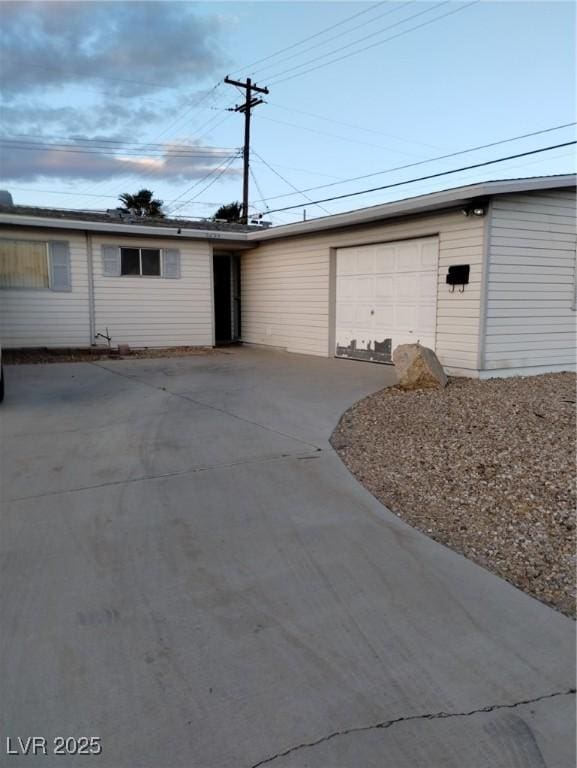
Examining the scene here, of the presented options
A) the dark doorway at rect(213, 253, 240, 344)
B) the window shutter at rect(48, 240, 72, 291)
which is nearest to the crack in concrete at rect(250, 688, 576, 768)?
the window shutter at rect(48, 240, 72, 291)

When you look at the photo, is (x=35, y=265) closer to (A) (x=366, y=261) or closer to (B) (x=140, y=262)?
(B) (x=140, y=262)

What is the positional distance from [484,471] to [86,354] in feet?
34.5

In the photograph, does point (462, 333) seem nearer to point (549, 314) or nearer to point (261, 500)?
point (549, 314)

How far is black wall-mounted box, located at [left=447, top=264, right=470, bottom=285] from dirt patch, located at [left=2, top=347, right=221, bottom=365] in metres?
6.56

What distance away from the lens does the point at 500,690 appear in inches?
88.0

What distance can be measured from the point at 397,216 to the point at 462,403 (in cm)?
464

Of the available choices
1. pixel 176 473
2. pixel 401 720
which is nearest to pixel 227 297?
pixel 176 473

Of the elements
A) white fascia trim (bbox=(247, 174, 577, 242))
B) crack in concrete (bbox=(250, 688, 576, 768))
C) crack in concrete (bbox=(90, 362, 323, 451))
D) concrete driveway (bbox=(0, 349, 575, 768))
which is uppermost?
white fascia trim (bbox=(247, 174, 577, 242))

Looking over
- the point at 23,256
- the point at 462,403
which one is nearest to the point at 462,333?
the point at 462,403

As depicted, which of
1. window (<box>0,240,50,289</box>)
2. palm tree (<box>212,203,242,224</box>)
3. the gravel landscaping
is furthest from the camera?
palm tree (<box>212,203,242,224</box>)

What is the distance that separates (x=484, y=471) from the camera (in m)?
4.69

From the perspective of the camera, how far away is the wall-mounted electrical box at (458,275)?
29.8 feet

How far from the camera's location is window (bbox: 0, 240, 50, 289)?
12.7 meters

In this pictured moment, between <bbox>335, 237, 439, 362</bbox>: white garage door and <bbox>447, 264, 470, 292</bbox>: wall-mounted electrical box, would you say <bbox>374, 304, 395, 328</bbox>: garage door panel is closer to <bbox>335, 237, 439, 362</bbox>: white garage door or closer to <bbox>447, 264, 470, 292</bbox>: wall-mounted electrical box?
<bbox>335, 237, 439, 362</bbox>: white garage door
